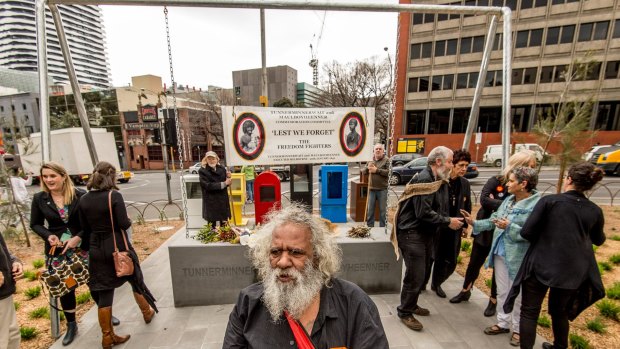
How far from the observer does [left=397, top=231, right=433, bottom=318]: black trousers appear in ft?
9.12

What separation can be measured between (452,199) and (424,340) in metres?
1.67

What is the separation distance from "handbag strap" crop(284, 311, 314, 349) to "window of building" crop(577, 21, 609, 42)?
32.5 meters

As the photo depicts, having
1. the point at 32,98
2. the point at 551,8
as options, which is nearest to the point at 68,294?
the point at 551,8

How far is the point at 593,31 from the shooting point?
20953 mm

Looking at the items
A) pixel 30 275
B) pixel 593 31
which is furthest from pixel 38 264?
pixel 593 31

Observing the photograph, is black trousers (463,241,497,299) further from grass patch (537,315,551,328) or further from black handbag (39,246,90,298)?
black handbag (39,246,90,298)

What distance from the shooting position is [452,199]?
10.7ft

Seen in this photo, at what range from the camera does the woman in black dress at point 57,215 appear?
8.45ft

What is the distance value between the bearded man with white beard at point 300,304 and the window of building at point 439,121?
91.3ft

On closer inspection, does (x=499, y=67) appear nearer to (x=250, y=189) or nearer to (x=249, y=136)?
(x=250, y=189)

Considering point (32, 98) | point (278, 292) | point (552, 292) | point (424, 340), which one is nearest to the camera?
point (278, 292)

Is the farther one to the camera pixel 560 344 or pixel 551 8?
pixel 551 8

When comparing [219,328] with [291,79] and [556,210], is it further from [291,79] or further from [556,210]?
[291,79]

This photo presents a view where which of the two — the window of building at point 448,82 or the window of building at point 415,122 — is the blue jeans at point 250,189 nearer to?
the window of building at point 415,122
